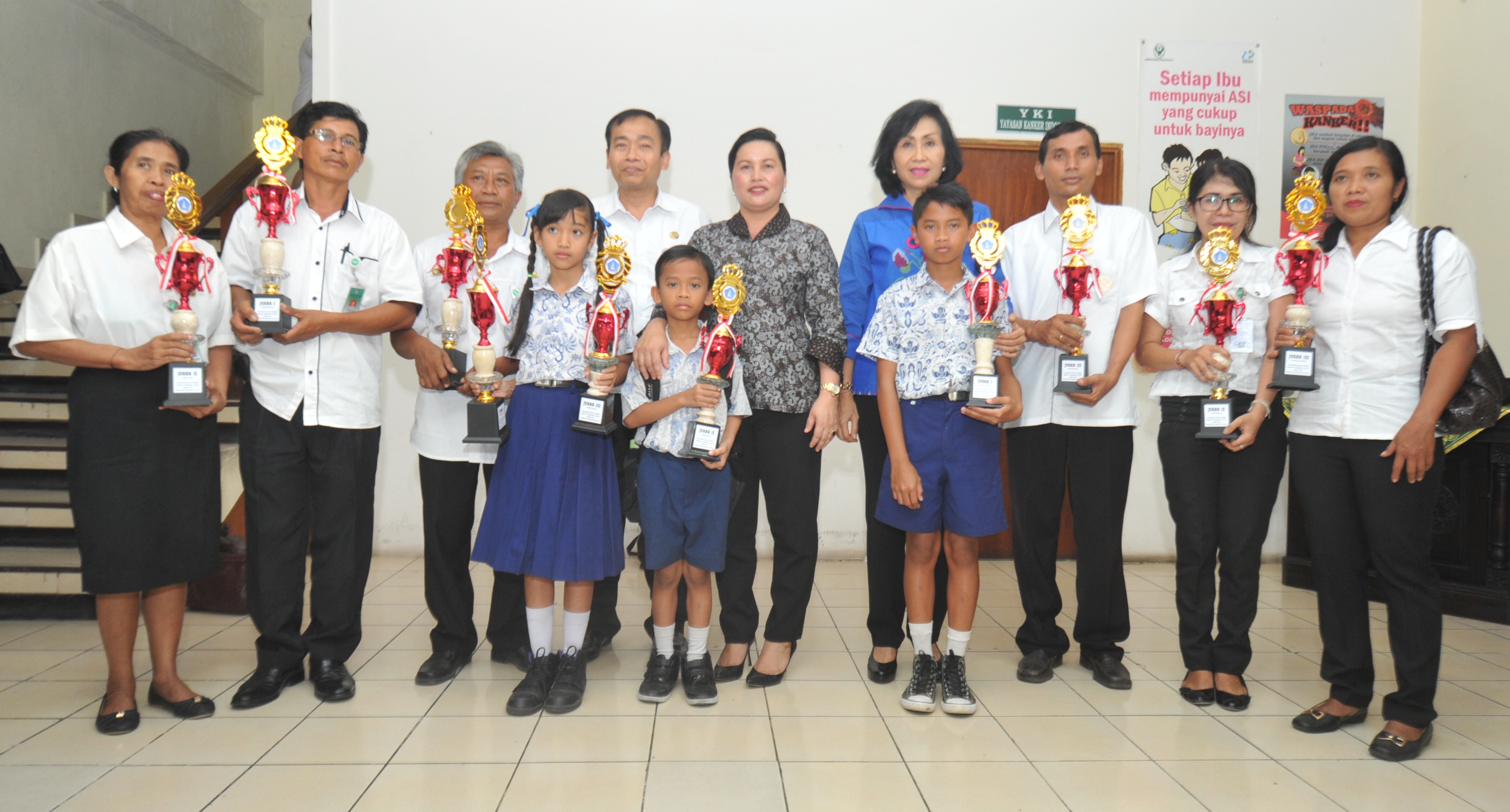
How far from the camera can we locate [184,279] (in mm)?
2439

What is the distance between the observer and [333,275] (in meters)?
2.67

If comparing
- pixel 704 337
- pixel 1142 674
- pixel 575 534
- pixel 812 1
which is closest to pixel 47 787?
pixel 575 534

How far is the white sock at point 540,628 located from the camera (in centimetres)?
271

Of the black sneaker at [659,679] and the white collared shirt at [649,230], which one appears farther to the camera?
the white collared shirt at [649,230]

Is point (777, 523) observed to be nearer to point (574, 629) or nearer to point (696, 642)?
point (696, 642)

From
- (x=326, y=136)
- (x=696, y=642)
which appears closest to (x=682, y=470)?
(x=696, y=642)

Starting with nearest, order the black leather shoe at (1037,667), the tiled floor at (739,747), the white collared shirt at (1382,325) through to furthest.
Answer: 1. the tiled floor at (739,747)
2. the white collared shirt at (1382,325)
3. the black leather shoe at (1037,667)

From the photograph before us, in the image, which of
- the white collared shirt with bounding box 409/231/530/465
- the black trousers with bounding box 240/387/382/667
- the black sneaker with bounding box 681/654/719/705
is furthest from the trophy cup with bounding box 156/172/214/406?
the black sneaker with bounding box 681/654/719/705

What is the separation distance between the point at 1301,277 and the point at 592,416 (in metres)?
2.05

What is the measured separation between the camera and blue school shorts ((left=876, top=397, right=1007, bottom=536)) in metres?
2.61

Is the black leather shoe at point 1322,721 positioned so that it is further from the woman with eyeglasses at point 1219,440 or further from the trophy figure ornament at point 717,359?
the trophy figure ornament at point 717,359

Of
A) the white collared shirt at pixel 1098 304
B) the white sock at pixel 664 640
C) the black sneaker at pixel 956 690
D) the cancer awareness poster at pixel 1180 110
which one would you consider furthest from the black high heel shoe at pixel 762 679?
the cancer awareness poster at pixel 1180 110

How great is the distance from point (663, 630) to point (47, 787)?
1569 mm

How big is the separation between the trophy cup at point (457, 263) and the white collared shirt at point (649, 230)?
0.43 meters
